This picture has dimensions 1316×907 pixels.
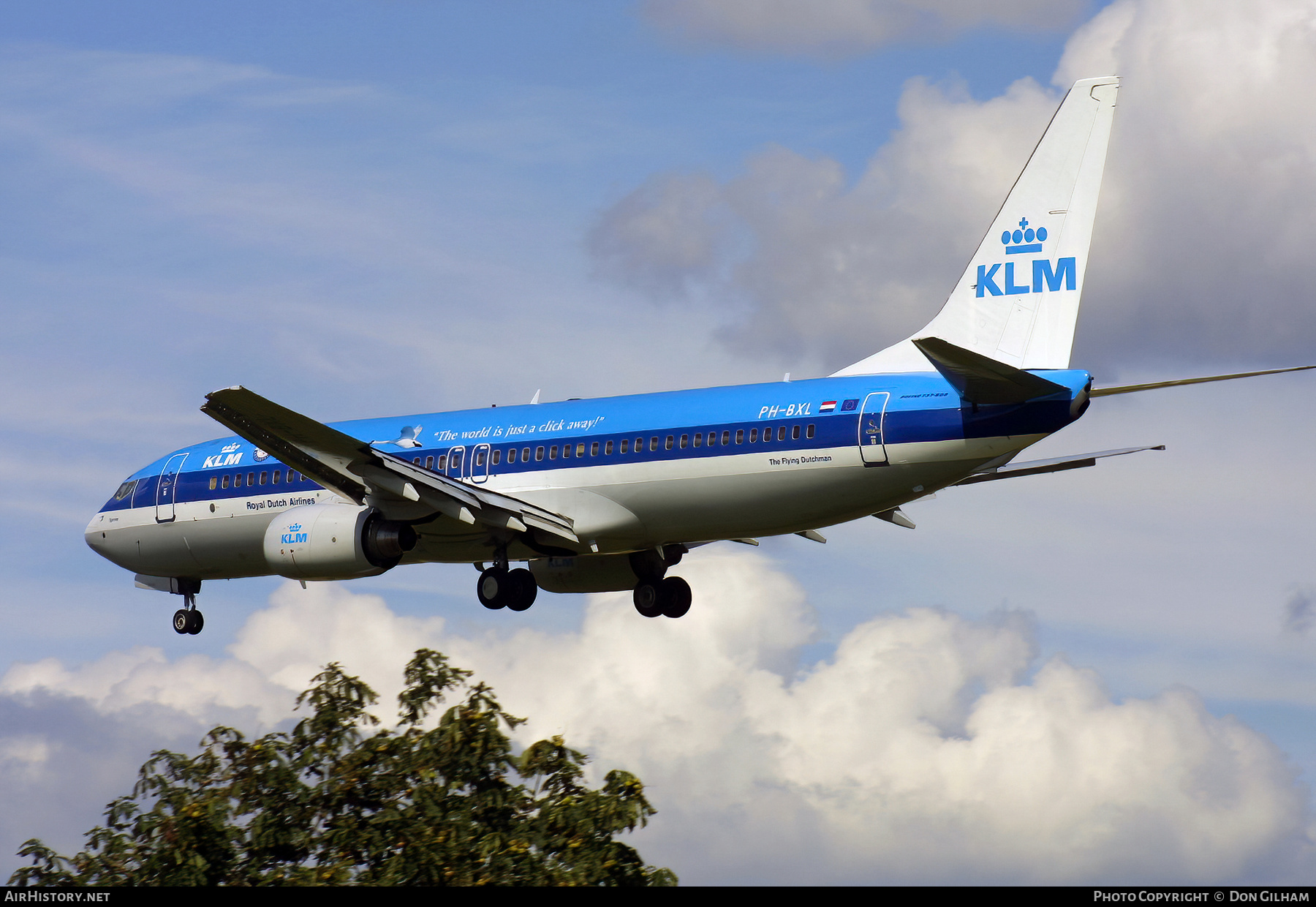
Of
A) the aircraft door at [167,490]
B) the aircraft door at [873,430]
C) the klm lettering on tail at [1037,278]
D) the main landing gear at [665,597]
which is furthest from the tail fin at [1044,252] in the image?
the aircraft door at [167,490]

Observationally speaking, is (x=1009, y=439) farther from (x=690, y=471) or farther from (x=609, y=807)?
(x=609, y=807)

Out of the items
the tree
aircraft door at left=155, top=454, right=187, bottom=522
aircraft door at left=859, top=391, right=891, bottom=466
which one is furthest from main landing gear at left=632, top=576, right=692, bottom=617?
the tree

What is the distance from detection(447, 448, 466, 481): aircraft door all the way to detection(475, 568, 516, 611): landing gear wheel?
2308 millimetres

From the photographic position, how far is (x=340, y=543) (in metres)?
36.7

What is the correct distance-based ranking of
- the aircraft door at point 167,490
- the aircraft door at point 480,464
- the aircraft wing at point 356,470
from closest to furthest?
the aircraft wing at point 356,470 → the aircraft door at point 480,464 → the aircraft door at point 167,490

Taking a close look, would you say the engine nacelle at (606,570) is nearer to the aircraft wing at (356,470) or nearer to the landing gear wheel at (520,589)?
the landing gear wheel at (520,589)

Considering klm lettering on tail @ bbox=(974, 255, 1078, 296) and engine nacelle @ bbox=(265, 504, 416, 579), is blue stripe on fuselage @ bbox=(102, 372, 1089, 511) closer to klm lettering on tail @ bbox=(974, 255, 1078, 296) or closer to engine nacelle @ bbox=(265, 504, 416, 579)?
klm lettering on tail @ bbox=(974, 255, 1078, 296)

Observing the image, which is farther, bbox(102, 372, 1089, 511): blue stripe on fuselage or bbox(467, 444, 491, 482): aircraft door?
bbox(467, 444, 491, 482): aircraft door

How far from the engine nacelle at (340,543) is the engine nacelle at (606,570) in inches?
204

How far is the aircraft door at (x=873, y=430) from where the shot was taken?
32219mm

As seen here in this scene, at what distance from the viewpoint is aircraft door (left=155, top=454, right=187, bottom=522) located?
42250 millimetres

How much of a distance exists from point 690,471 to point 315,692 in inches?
581
